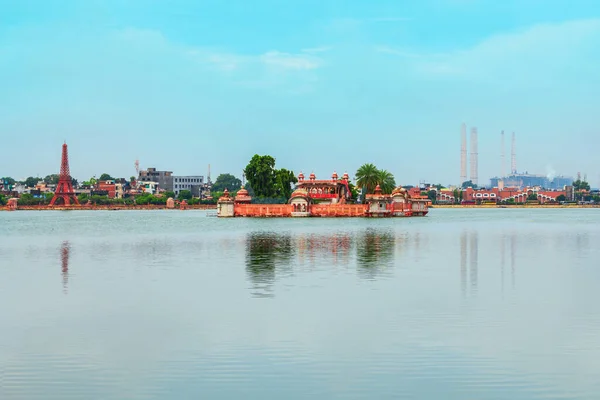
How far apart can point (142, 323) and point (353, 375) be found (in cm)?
708

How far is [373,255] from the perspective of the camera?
3888 cm

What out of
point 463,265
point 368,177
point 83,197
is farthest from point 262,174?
point 83,197

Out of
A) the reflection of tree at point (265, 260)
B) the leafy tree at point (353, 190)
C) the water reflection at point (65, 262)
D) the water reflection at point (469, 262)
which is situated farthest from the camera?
the leafy tree at point (353, 190)

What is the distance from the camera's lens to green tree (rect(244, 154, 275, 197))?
112 metres

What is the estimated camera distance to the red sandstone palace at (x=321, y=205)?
11131cm

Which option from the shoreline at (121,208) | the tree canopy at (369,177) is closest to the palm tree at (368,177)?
the tree canopy at (369,177)

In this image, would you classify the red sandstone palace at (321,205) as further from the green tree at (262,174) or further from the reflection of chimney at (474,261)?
the reflection of chimney at (474,261)

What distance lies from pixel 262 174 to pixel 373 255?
73.7 metres

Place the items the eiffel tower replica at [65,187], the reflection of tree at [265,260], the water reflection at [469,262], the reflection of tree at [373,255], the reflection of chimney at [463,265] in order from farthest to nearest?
the eiffel tower replica at [65,187]
the reflection of tree at [373,255]
the reflection of tree at [265,260]
the water reflection at [469,262]
the reflection of chimney at [463,265]

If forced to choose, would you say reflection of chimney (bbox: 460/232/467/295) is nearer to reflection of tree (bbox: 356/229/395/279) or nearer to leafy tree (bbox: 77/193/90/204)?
reflection of tree (bbox: 356/229/395/279)

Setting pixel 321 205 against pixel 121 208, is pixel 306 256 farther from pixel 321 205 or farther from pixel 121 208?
pixel 121 208

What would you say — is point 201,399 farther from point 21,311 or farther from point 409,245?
point 409,245

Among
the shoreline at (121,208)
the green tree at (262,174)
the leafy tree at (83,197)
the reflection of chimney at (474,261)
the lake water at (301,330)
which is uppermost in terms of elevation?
the green tree at (262,174)

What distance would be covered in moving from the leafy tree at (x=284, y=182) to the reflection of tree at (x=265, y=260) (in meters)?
61.9
